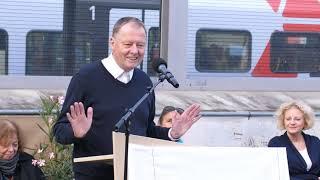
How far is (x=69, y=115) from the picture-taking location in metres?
3.23

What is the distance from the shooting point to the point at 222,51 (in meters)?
6.62

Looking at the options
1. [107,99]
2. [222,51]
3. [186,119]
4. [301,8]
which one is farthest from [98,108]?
[301,8]

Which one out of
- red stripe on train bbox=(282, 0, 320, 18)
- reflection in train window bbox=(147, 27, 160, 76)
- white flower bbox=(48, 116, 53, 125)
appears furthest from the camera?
red stripe on train bbox=(282, 0, 320, 18)

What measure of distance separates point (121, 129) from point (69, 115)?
325mm

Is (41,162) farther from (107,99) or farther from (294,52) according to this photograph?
(294,52)

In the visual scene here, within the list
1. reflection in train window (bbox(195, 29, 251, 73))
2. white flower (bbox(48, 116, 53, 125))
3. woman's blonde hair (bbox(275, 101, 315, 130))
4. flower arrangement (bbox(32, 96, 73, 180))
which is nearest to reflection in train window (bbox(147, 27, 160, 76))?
reflection in train window (bbox(195, 29, 251, 73))

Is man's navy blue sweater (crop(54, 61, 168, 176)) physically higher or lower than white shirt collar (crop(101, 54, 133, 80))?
lower

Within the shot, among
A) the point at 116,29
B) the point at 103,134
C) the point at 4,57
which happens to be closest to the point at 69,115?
the point at 103,134

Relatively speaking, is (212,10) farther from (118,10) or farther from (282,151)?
(282,151)

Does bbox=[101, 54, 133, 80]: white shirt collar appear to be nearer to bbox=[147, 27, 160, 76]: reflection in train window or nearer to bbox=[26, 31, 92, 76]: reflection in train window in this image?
bbox=[26, 31, 92, 76]: reflection in train window

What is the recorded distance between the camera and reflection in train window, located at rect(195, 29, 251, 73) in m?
6.52

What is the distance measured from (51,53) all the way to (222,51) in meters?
1.74

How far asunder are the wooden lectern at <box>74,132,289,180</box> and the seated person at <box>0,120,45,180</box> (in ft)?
4.11

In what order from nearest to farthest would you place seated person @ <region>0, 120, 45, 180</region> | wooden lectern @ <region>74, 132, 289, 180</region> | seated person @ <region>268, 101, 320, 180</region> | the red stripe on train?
wooden lectern @ <region>74, 132, 289, 180</region> → seated person @ <region>0, 120, 45, 180</region> → seated person @ <region>268, 101, 320, 180</region> → the red stripe on train
